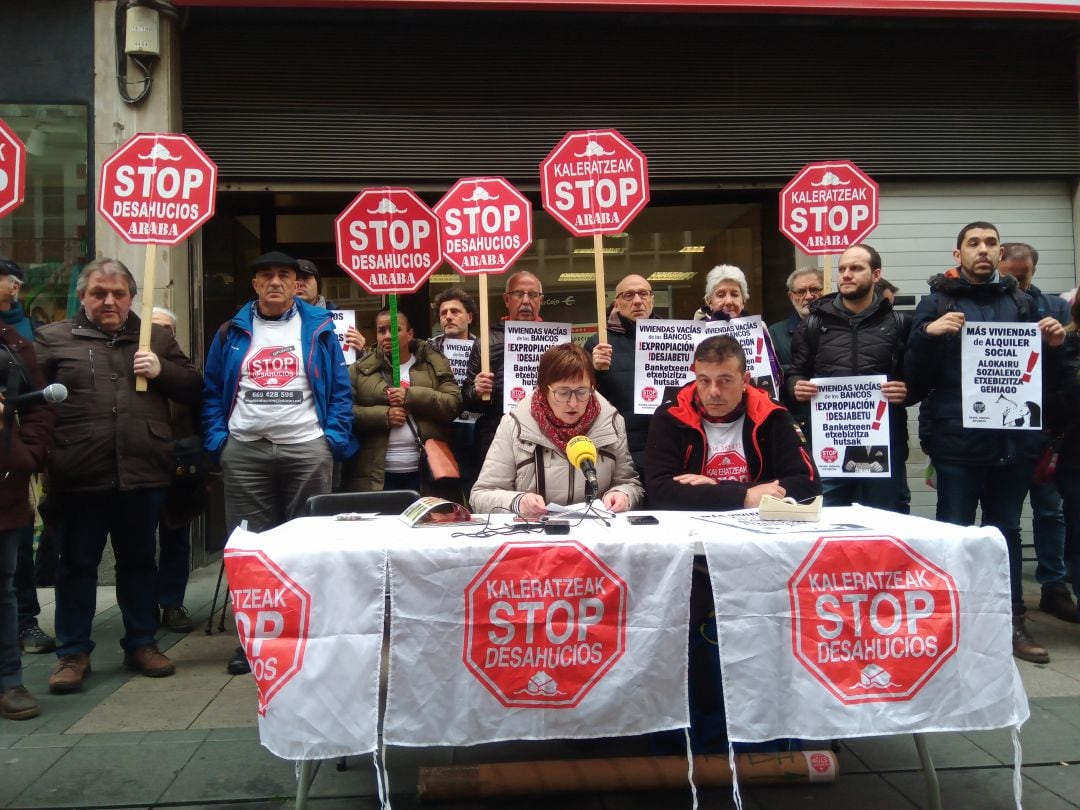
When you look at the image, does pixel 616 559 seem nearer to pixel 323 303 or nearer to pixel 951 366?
pixel 951 366

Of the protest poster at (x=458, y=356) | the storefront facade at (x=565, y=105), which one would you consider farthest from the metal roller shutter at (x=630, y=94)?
the protest poster at (x=458, y=356)

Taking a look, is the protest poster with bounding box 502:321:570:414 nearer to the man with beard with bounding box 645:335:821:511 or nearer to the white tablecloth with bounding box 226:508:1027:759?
the man with beard with bounding box 645:335:821:511

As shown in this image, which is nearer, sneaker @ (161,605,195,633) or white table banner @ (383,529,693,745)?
white table banner @ (383,529,693,745)

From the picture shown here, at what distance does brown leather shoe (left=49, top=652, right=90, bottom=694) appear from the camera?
4781mm

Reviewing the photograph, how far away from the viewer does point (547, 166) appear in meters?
5.80

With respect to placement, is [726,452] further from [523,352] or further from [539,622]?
[523,352]

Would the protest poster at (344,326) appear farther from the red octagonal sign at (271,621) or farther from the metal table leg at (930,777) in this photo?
the metal table leg at (930,777)

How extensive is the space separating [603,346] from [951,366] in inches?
76.1

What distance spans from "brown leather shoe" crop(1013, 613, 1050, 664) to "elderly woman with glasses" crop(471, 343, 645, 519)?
2494 millimetres

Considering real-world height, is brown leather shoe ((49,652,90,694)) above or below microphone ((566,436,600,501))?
below

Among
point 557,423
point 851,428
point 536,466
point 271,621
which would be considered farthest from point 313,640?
point 851,428

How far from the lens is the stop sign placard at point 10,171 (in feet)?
17.5

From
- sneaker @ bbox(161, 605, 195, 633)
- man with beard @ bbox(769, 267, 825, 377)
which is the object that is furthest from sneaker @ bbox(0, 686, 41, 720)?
man with beard @ bbox(769, 267, 825, 377)

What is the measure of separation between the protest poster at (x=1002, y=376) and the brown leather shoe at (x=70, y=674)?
4894mm
